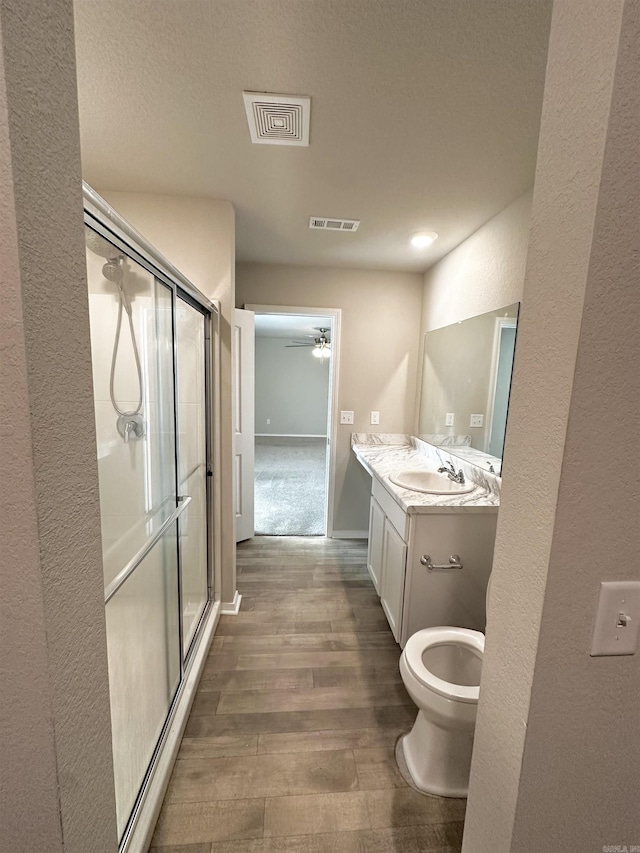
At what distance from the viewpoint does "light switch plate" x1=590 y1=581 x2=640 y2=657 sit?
518 millimetres

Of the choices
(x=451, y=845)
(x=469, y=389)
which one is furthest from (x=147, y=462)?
(x=469, y=389)

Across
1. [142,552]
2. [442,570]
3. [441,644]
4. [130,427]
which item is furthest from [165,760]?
[442,570]

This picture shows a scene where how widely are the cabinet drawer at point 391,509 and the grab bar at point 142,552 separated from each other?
105 centimetres

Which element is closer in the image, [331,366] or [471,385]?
[471,385]

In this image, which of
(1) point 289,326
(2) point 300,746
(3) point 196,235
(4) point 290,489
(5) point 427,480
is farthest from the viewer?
(1) point 289,326

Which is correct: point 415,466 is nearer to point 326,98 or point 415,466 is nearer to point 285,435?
point 326,98

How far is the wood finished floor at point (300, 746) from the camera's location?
1.19 m

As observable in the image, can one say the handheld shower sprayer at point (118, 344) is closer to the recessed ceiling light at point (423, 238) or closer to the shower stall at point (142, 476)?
the shower stall at point (142, 476)

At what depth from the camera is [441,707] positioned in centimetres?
123

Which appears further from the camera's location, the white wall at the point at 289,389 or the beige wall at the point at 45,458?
the white wall at the point at 289,389

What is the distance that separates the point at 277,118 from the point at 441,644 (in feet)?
6.89

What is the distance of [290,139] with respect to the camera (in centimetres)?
146

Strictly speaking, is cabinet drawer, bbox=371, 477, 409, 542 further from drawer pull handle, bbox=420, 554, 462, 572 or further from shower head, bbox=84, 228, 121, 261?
shower head, bbox=84, 228, 121, 261

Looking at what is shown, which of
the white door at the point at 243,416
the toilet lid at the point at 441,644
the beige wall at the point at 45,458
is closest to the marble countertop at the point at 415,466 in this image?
the toilet lid at the point at 441,644
